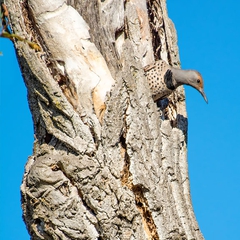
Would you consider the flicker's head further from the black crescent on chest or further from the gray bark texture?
the gray bark texture

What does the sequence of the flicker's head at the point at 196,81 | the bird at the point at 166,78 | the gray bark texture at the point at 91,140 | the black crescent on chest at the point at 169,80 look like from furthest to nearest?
the flicker's head at the point at 196,81
the black crescent on chest at the point at 169,80
the bird at the point at 166,78
the gray bark texture at the point at 91,140

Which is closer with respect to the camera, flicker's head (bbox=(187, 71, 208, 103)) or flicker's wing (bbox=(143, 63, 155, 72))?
flicker's wing (bbox=(143, 63, 155, 72))

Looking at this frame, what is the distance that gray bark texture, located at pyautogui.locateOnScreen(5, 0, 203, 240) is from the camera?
427 centimetres

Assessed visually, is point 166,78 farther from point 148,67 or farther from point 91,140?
point 91,140

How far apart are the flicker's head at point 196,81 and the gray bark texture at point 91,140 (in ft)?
4.34

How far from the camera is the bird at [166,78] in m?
5.22

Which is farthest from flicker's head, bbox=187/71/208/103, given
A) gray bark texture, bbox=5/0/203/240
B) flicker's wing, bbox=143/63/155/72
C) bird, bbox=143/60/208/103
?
gray bark texture, bbox=5/0/203/240

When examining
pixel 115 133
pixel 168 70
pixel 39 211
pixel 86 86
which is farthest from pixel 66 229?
pixel 168 70

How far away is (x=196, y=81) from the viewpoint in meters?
6.39

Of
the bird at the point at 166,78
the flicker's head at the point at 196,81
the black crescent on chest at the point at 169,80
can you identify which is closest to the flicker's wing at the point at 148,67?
the bird at the point at 166,78

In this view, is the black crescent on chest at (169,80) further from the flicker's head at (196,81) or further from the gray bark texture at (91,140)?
the gray bark texture at (91,140)

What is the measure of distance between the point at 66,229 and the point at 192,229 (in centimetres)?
104

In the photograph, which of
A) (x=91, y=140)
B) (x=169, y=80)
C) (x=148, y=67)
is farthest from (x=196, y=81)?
(x=91, y=140)

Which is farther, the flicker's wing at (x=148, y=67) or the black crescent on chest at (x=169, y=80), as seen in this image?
the black crescent on chest at (x=169, y=80)
